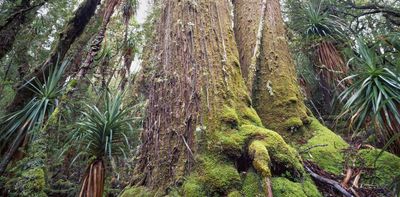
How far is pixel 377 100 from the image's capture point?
11.4 feet

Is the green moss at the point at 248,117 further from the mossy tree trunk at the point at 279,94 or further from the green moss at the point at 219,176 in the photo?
the mossy tree trunk at the point at 279,94

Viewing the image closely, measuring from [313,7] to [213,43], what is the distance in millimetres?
4293

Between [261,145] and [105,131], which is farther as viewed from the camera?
[105,131]

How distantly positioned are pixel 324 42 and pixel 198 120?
159 inches

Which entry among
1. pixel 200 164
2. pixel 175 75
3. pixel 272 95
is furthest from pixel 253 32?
pixel 200 164

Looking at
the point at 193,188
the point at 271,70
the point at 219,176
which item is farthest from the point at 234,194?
the point at 271,70

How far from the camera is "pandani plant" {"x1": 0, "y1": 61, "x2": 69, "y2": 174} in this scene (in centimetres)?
385

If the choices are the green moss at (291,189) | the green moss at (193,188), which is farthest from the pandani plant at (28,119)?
the green moss at (291,189)

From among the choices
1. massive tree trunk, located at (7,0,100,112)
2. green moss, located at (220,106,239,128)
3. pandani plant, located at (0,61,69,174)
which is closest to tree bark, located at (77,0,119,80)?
massive tree trunk, located at (7,0,100,112)

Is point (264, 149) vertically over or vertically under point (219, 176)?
over

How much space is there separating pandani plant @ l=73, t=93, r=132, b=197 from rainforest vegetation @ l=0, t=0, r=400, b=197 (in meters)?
0.01

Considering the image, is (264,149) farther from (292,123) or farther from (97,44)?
(97,44)

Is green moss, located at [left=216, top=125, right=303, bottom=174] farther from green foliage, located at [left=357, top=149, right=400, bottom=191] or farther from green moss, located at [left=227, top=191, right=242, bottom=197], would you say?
green foliage, located at [left=357, top=149, right=400, bottom=191]

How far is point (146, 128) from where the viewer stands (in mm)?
3141
